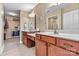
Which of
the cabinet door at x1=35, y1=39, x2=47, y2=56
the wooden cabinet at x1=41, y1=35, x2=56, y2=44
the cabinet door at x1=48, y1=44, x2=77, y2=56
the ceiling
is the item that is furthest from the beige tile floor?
the ceiling

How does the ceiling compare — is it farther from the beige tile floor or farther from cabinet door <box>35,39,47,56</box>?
cabinet door <box>35,39,47,56</box>

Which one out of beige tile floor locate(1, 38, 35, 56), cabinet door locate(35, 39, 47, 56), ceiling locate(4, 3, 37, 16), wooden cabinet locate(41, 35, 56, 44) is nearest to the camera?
wooden cabinet locate(41, 35, 56, 44)

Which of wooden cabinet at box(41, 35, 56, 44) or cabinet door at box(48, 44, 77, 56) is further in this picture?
wooden cabinet at box(41, 35, 56, 44)

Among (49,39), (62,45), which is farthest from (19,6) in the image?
(62,45)

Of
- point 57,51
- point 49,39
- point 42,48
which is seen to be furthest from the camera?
point 42,48

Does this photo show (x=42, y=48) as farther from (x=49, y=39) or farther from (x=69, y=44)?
(x=69, y=44)

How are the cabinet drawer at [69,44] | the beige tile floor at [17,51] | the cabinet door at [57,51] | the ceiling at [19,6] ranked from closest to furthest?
the cabinet drawer at [69,44] → the cabinet door at [57,51] → the beige tile floor at [17,51] → the ceiling at [19,6]

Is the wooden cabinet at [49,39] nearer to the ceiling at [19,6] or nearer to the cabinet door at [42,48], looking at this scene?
the cabinet door at [42,48]

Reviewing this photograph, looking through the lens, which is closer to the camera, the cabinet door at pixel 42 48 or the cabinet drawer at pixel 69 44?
the cabinet drawer at pixel 69 44

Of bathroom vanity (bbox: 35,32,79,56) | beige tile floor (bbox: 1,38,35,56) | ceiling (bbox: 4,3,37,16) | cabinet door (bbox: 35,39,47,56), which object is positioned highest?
ceiling (bbox: 4,3,37,16)

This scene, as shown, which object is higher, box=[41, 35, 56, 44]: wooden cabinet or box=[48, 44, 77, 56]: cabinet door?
box=[41, 35, 56, 44]: wooden cabinet

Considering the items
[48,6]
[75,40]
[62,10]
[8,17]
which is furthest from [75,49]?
[8,17]

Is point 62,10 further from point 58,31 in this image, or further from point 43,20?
point 43,20

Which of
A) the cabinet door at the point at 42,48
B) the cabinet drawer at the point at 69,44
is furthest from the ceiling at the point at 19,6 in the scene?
the cabinet drawer at the point at 69,44
